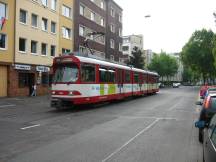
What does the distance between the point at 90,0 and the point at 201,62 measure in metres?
40.4

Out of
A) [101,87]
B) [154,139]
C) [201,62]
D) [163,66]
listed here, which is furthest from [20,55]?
[163,66]

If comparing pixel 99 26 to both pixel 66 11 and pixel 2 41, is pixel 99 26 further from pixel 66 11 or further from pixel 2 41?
pixel 2 41

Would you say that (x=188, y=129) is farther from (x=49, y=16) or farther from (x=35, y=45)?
(x=49, y=16)

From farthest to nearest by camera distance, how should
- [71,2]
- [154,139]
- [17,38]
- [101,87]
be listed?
[71,2], [17,38], [101,87], [154,139]

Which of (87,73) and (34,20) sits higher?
(34,20)

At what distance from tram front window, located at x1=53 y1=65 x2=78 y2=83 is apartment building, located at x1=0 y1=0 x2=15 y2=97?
444 inches

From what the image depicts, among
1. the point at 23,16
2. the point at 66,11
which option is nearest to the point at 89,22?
the point at 66,11

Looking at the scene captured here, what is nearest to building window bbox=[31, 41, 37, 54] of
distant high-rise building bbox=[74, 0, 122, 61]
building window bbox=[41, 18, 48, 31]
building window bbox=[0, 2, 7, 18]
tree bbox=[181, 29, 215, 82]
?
building window bbox=[41, 18, 48, 31]

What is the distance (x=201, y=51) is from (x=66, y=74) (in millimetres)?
63701

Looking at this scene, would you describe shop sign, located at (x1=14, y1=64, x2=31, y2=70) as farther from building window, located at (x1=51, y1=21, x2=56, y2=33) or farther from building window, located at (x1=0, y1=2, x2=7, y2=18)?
building window, located at (x1=51, y1=21, x2=56, y2=33)

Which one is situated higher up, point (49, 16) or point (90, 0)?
point (90, 0)

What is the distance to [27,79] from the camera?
32.3 metres

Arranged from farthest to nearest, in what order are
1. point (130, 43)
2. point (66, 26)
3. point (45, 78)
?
point (130, 43), point (66, 26), point (45, 78)

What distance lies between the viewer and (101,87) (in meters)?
20.5
